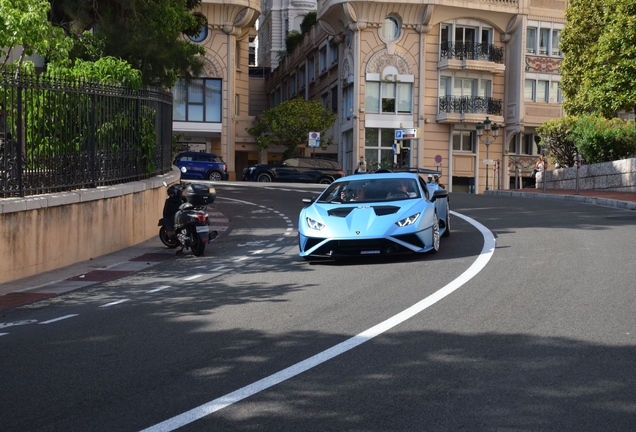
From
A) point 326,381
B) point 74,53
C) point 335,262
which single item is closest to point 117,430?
point 326,381

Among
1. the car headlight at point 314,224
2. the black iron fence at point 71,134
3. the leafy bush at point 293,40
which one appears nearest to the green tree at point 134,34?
the black iron fence at point 71,134

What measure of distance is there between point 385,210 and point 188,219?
11.8 feet

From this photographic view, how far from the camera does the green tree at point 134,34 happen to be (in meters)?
24.0

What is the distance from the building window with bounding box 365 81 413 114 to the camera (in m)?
52.6

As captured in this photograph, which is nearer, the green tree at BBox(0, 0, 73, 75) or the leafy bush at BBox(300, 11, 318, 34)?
the green tree at BBox(0, 0, 73, 75)

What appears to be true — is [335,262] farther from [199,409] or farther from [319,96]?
[319,96]

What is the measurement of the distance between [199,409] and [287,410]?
1.72ft

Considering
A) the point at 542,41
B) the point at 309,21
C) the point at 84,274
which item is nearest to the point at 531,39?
the point at 542,41

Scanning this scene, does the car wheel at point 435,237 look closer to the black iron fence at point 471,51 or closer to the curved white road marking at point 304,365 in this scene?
the curved white road marking at point 304,365

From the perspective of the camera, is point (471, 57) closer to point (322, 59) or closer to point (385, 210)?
point (322, 59)

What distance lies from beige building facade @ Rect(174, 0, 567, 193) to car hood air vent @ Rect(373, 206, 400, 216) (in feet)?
125

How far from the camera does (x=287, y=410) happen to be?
5059mm

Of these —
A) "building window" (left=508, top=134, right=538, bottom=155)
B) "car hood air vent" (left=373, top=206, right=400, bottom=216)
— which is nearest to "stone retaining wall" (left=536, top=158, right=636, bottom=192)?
"building window" (left=508, top=134, right=538, bottom=155)

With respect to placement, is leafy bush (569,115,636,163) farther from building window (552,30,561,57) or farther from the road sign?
building window (552,30,561,57)
